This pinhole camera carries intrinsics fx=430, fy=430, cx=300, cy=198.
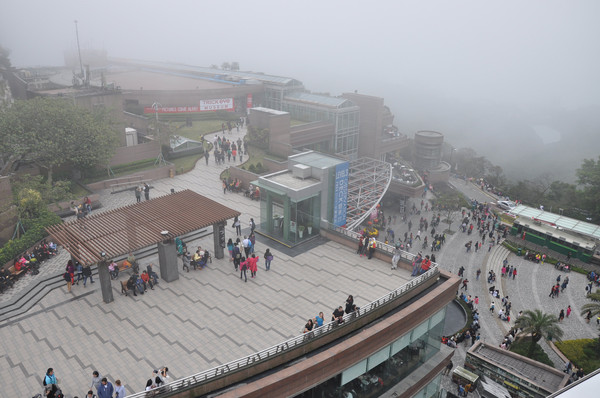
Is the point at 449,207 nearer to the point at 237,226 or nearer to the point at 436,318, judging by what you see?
the point at 237,226

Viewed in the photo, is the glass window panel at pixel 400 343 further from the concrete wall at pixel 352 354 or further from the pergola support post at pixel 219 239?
the pergola support post at pixel 219 239

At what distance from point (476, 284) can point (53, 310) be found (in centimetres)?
3295

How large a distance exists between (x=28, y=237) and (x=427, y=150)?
198 ft

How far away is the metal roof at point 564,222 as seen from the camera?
4388 centimetres

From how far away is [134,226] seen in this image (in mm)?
20422

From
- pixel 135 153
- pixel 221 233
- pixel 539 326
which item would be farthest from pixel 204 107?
pixel 539 326

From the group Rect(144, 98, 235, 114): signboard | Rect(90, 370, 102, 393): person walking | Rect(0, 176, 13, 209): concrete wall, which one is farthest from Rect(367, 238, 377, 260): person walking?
Rect(144, 98, 235, 114): signboard

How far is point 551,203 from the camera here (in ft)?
191

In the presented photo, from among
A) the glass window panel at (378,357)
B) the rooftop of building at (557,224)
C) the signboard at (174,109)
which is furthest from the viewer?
the signboard at (174,109)

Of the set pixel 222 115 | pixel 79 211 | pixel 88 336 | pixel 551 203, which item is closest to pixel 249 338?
pixel 88 336

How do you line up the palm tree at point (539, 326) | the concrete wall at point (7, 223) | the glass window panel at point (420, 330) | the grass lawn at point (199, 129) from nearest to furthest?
the glass window panel at point (420, 330), the concrete wall at point (7, 223), the palm tree at point (539, 326), the grass lawn at point (199, 129)

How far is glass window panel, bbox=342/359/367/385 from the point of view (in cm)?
1540

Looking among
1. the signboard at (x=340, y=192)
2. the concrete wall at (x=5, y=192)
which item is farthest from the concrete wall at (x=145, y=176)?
the signboard at (x=340, y=192)

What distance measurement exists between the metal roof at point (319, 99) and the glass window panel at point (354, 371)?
145ft
